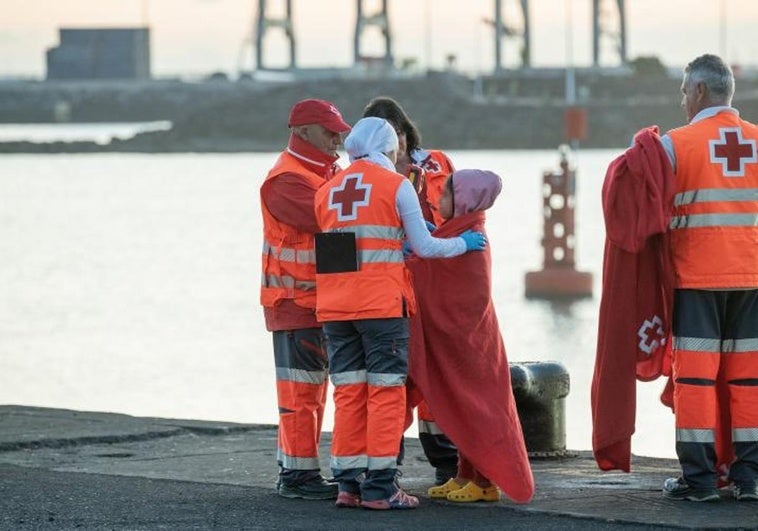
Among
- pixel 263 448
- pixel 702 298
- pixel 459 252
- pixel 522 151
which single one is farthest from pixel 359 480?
pixel 522 151

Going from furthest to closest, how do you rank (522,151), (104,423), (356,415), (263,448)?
(522,151)
(104,423)
(263,448)
(356,415)

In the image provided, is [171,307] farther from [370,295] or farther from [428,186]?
[370,295]

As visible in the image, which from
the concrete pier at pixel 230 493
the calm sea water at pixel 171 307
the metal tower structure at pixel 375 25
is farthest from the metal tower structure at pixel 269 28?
the concrete pier at pixel 230 493

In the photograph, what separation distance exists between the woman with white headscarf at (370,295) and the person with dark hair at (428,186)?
436 mm

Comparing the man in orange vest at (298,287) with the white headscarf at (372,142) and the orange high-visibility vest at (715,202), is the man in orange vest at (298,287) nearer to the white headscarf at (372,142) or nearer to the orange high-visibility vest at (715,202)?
the white headscarf at (372,142)

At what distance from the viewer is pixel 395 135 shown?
24.5 feet

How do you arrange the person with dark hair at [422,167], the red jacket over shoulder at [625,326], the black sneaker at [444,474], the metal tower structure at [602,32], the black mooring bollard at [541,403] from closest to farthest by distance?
the red jacket over shoulder at [625,326] → the person with dark hair at [422,167] → the black sneaker at [444,474] → the black mooring bollard at [541,403] → the metal tower structure at [602,32]

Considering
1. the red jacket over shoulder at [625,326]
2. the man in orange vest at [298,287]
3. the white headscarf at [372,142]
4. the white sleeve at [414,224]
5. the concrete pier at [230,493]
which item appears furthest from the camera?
the man in orange vest at [298,287]

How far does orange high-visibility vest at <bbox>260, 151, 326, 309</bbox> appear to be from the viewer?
7.66 meters

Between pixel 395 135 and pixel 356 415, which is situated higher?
pixel 395 135

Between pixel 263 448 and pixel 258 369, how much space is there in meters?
13.3

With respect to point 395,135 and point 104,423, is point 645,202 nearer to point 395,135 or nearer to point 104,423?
point 395,135

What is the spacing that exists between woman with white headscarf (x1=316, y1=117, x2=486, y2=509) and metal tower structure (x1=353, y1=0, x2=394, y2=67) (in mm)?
128715

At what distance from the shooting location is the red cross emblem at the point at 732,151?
7.47 meters
